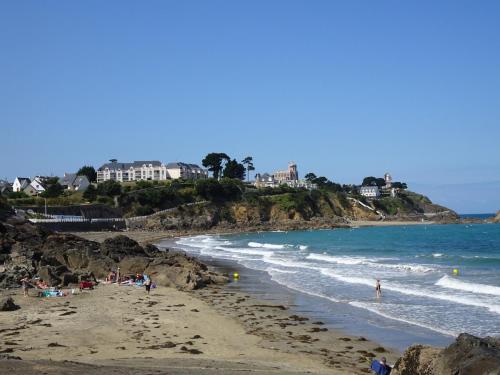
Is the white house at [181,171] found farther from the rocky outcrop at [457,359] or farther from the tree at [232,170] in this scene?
the rocky outcrop at [457,359]

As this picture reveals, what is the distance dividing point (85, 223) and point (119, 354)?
228ft

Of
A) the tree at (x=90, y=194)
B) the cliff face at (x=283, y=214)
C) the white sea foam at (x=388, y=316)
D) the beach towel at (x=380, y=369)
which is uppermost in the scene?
the tree at (x=90, y=194)

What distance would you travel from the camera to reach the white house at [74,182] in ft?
402

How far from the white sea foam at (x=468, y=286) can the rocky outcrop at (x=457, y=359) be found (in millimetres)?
16451

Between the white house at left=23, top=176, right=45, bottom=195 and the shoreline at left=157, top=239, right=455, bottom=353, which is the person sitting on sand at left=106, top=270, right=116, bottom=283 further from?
the white house at left=23, top=176, right=45, bottom=195

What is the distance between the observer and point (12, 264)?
28797mm

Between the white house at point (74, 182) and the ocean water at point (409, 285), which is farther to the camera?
the white house at point (74, 182)

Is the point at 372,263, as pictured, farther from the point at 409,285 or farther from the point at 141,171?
the point at 141,171

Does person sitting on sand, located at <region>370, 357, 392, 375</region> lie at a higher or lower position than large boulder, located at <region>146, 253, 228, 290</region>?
lower

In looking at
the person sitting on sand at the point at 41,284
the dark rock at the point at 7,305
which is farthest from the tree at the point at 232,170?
the dark rock at the point at 7,305

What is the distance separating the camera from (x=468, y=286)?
27.6 meters

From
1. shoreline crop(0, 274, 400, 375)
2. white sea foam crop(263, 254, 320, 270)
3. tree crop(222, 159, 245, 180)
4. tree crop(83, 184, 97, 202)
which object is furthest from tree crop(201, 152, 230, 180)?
shoreline crop(0, 274, 400, 375)

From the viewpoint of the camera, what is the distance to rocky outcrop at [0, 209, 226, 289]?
1057 inches

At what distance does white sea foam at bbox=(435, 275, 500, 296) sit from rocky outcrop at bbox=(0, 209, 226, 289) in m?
11.8
